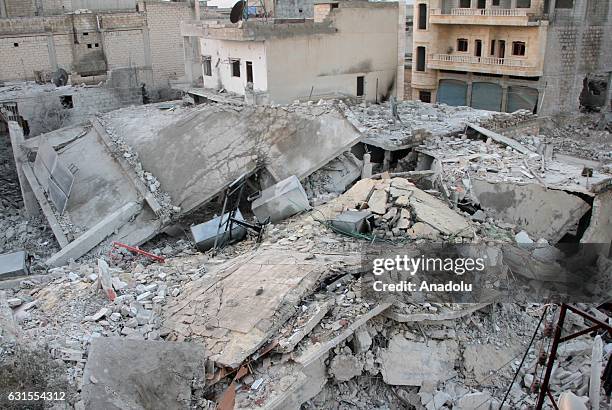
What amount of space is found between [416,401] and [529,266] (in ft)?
10.1

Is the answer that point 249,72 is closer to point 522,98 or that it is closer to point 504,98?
point 504,98

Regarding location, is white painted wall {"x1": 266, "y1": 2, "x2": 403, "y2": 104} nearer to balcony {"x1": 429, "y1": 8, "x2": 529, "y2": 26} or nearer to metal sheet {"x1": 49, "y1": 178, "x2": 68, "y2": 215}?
balcony {"x1": 429, "y1": 8, "x2": 529, "y2": 26}

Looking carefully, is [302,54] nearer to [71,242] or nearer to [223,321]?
[71,242]

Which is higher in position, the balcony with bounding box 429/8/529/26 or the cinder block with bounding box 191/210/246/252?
the balcony with bounding box 429/8/529/26

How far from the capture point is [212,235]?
10.9 m

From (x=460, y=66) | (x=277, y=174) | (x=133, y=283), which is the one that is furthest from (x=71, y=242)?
(x=460, y=66)

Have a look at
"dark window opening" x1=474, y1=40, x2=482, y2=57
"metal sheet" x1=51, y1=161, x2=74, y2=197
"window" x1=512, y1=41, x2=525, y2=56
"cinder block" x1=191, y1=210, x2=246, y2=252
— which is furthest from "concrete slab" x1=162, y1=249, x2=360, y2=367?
"dark window opening" x1=474, y1=40, x2=482, y2=57

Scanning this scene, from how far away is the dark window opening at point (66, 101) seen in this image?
17.2m

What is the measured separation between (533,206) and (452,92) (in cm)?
1995

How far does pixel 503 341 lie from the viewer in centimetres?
818

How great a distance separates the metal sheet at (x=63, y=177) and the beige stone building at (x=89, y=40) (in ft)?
30.4

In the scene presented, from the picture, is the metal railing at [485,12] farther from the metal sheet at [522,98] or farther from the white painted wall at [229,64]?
the white painted wall at [229,64]

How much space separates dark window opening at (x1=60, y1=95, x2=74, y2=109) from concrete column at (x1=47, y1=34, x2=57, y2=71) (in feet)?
26.2

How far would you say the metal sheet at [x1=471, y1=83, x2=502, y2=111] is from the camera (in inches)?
1146
